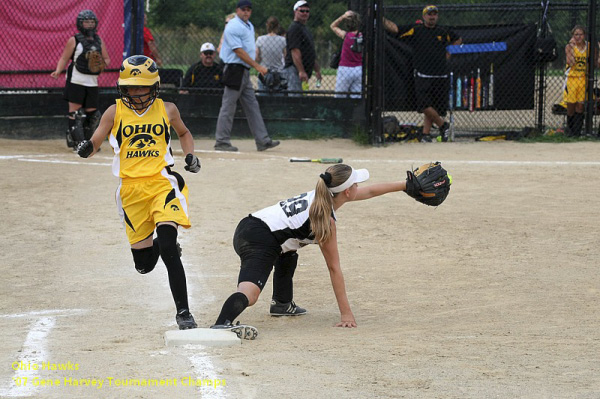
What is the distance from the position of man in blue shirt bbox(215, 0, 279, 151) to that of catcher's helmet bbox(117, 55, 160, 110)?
732 centimetres

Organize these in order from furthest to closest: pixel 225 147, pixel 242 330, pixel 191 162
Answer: pixel 225 147 → pixel 191 162 → pixel 242 330

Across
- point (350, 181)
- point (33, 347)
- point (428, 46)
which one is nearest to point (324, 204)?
point (350, 181)

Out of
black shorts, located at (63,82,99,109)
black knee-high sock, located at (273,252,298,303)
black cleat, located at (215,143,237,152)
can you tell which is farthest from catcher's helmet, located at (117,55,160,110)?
black cleat, located at (215,143,237,152)

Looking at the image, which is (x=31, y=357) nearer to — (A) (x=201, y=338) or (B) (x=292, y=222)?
(A) (x=201, y=338)

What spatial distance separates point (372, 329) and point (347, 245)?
261cm

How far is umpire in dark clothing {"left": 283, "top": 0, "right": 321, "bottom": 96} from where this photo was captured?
14953 mm

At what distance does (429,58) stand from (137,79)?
31.6ft

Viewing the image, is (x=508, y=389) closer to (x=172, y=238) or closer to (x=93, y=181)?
(x=172, y=238)

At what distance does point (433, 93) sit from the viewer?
15.1 metres

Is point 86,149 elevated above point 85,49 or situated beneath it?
situated beneath

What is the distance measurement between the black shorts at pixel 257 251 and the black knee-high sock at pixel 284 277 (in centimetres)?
24

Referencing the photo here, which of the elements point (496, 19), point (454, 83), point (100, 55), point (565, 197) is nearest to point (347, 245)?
point (565, 197)

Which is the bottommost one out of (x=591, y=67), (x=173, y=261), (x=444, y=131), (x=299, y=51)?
(x=173, y=261)

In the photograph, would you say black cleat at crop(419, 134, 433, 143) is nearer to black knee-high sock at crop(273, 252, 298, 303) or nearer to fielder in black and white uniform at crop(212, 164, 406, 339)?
black knee-high sock at crop(273, 252, 298, 303)
